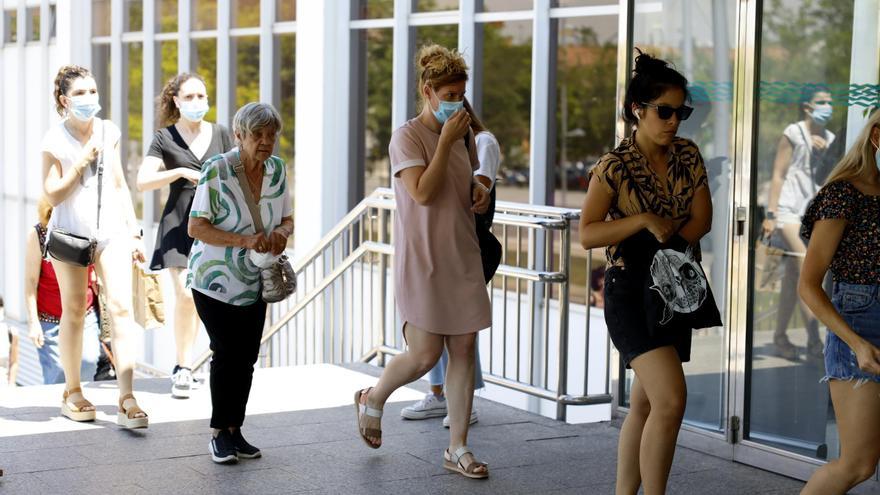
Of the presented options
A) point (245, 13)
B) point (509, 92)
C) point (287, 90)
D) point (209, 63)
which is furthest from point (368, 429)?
point (209, 63)

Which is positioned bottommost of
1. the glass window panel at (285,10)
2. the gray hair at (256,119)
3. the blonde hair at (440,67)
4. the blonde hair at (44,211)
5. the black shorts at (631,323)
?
the black shorts at (631,323)

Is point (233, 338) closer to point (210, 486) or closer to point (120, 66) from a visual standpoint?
point (210, 486)

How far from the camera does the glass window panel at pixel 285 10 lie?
1405 centimetres

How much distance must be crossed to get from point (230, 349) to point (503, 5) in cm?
596

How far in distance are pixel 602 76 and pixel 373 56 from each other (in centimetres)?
237

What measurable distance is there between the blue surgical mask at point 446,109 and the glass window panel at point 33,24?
1682cm

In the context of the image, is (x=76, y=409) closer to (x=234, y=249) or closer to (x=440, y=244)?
(x=234, y=249)

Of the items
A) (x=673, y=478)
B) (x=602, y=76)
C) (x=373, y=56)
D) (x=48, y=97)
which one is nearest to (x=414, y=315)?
(x=673, y=478)

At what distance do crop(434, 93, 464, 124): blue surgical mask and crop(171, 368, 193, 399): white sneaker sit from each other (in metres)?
2.78

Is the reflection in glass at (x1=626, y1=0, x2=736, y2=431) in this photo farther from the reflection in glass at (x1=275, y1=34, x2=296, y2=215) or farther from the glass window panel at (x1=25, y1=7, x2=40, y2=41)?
the glass window panel at (x1=25, y1=7, x2=40, y2=41)

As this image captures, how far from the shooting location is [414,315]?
570cm

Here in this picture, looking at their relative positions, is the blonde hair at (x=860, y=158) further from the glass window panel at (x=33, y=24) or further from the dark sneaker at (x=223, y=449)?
the glass window panel at (x=33, y=24)

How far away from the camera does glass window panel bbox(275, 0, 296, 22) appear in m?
14.1

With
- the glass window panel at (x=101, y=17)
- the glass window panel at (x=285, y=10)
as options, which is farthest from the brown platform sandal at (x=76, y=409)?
the glass window panel at (x=101, y=17)
